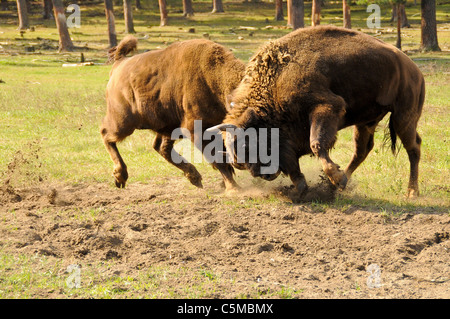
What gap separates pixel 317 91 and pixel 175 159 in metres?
2.85

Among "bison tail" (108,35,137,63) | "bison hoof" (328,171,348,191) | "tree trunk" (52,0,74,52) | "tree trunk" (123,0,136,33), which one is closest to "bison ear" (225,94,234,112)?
"bison hoof" (328,171,348,191)

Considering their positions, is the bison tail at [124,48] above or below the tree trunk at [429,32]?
above

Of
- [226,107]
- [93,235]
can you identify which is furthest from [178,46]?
[93,235]

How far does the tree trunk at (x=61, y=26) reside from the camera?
3200 centimetres

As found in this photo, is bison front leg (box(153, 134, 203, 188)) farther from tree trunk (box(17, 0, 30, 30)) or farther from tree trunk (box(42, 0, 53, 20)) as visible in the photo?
tree trunk (box(42, 0, 53, 20))

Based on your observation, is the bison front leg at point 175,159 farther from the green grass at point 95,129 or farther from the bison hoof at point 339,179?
the bison hoof at point 339,179

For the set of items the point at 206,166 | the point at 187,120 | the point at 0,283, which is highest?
the point at 187,120

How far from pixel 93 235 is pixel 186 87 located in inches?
99.6

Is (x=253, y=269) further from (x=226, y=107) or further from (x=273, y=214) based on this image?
(x=226, y=107)

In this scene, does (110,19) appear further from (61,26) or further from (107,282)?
(107,282)

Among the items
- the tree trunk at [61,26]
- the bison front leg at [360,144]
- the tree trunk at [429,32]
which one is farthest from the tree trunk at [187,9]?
the bison front leg at [360,144]

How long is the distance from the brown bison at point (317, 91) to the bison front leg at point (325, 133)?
0.01 meters

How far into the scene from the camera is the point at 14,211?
7586mm

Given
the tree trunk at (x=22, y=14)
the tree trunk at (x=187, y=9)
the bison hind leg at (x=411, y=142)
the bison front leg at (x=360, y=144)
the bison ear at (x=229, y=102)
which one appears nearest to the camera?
the bison ear at (x=229, y=102)
